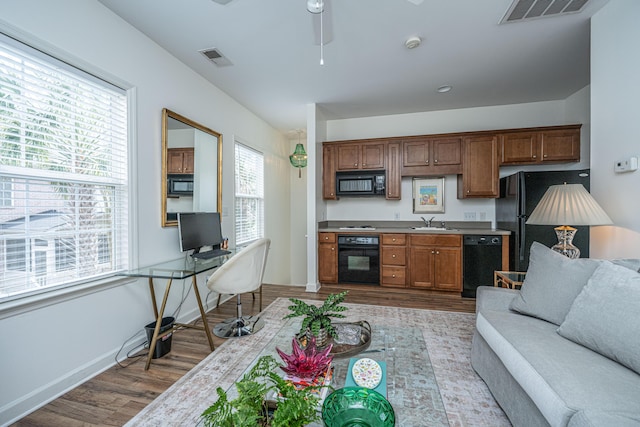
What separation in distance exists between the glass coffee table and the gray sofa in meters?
0.43

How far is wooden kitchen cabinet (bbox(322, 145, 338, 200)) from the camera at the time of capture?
452 centimetres

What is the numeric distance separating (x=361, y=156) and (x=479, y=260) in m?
2.32

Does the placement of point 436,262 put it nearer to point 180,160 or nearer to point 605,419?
point 605,419

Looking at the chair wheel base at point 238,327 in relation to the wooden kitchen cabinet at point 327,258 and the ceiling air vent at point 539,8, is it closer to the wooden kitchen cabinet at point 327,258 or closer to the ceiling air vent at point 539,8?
the wooden kitchen cabinet at point 327,258

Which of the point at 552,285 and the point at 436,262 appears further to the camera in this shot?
the point at 436,262

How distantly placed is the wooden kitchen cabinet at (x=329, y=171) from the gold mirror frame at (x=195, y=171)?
1.73 meters

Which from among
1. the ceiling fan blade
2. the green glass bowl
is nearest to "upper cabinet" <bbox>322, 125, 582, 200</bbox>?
the ceiling fan blade

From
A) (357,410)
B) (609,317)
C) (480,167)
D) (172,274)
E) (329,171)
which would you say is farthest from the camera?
(329,171)

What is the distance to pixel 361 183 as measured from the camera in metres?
4.43

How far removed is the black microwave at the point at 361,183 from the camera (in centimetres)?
440

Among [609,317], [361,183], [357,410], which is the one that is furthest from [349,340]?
[361,183]

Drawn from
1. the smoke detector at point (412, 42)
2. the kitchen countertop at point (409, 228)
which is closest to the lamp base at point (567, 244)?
the kitchen countertop at point (409, 228)

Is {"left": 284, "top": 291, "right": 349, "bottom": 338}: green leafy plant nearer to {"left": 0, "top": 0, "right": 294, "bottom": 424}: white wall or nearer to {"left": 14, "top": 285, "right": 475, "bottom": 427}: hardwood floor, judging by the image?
→ {"left": 14, "top": 285, "right": 475, "bottom": 427}: hardwood floor

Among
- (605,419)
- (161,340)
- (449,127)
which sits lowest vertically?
(161,340)
